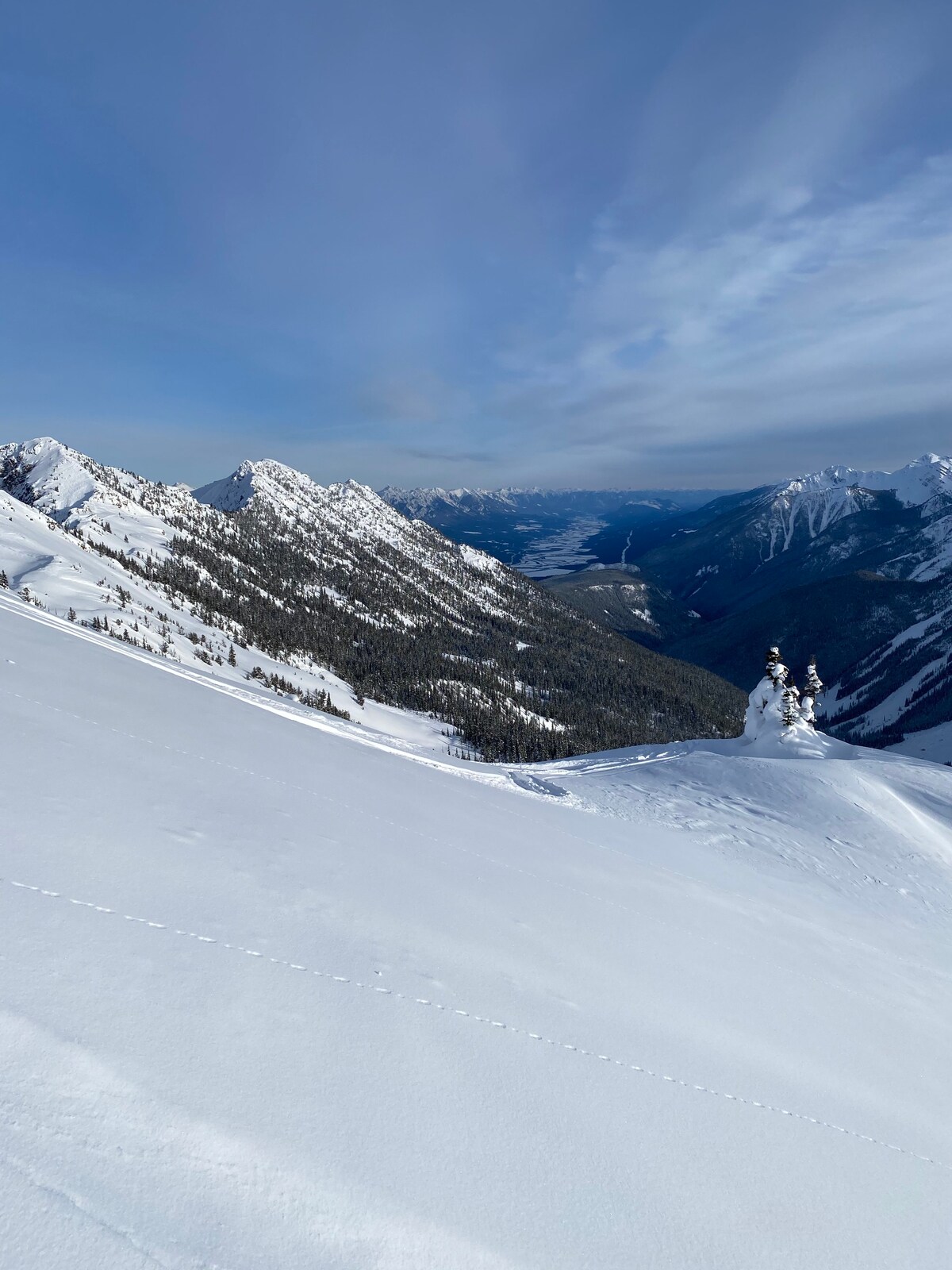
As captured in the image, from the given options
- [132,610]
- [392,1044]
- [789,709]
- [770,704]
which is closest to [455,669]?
[132,610]

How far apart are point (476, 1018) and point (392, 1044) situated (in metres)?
0.92

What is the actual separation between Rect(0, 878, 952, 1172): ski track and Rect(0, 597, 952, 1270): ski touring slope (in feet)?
0.09

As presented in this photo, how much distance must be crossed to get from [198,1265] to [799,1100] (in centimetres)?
551

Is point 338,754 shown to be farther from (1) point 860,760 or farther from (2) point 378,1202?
(1) point 860,760

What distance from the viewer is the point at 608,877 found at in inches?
394

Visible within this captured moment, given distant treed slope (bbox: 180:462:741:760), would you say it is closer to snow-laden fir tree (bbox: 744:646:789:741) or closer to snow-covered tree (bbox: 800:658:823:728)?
snow-covered tree (bbox: 800:658:823:728)

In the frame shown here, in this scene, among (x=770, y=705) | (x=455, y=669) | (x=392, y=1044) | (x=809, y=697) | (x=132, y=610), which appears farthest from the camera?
(x=455, y=669)

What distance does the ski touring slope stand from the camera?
2719 millimetres

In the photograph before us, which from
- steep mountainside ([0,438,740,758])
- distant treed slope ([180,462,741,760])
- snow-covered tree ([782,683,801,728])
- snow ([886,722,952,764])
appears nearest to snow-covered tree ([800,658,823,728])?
snow-covered tree ([782,683,801,728])

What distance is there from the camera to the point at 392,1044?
4016 mm

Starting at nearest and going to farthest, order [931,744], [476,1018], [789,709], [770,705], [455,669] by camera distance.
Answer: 1. [476,1018]
2. [789,709]
3. [770,705]
4. [931,744]
5. [455,669]

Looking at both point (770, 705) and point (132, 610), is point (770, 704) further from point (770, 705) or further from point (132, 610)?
point (132, 610)

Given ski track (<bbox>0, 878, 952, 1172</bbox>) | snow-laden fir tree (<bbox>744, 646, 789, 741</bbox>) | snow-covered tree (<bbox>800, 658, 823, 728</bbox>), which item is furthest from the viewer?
snow-covered tree (<bbox>800, 658, 823, 728</bbox>)

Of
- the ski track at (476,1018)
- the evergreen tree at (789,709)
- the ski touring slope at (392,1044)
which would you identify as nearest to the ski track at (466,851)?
the ski touring slope at (392,1044)
